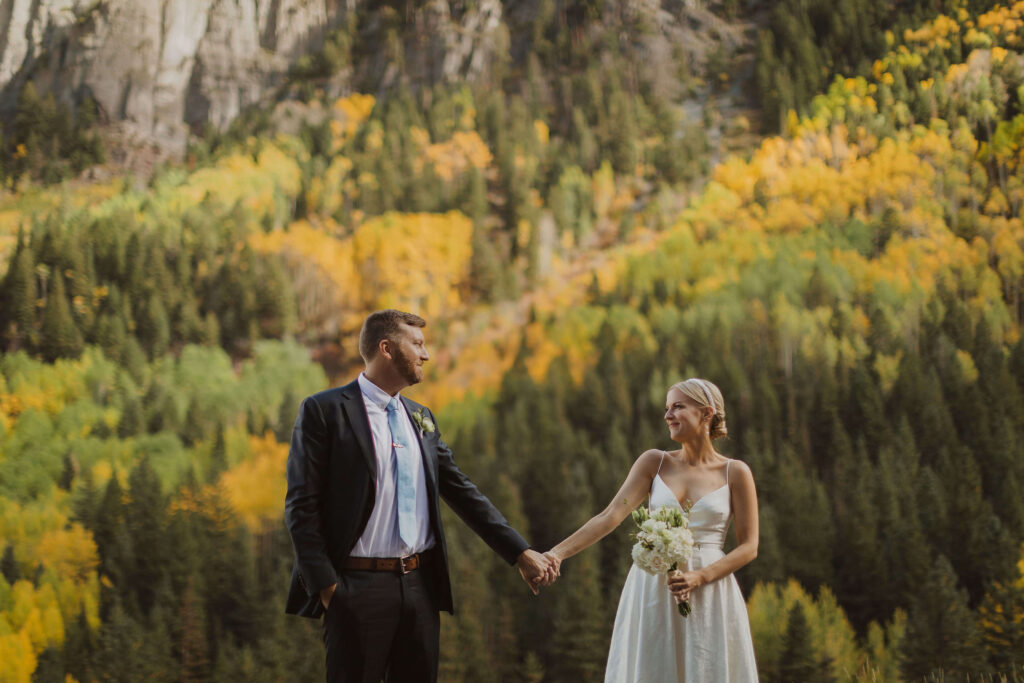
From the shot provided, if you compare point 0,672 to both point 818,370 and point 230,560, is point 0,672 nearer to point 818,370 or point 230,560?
point 230,560

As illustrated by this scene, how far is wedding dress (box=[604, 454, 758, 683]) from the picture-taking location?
126 inches

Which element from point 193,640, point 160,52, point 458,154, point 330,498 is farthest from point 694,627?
point 160,52

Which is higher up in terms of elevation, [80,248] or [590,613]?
[80,248]

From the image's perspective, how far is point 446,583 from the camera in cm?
305

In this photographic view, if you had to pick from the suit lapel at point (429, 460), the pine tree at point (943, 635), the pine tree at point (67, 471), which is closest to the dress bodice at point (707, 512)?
the suit lapel at point (429, 460)

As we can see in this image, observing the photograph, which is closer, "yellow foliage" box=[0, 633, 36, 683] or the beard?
the beard

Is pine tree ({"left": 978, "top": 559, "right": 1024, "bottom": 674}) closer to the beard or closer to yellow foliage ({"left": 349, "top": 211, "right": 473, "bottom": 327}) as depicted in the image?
yellow foliage ({"left": 349, "top": 211, "right": 473, "bottom": 327})

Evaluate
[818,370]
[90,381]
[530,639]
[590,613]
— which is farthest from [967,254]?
[90,381]

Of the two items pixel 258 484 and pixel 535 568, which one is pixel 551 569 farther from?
pixel 258 484

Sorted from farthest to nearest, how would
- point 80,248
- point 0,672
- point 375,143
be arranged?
point 375,143 < point 80,248 < point 0,672

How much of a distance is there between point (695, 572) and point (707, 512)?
0.25m

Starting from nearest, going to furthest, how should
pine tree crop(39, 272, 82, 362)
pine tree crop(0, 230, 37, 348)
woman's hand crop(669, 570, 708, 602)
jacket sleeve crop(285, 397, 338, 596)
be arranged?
jacket sleeve crop(285, 397, 338, 596) → woman's hand crop(669, 570, 708, 602) → pine tree crop(39, 272, 82, 362) → pine tree crop(0, 230, 37, 348)

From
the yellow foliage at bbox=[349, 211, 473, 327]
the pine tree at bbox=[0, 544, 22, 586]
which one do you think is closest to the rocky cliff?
the yellow foliage at bbox=[349, 211, 473, 327]

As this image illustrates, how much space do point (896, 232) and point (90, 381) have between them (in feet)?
125
